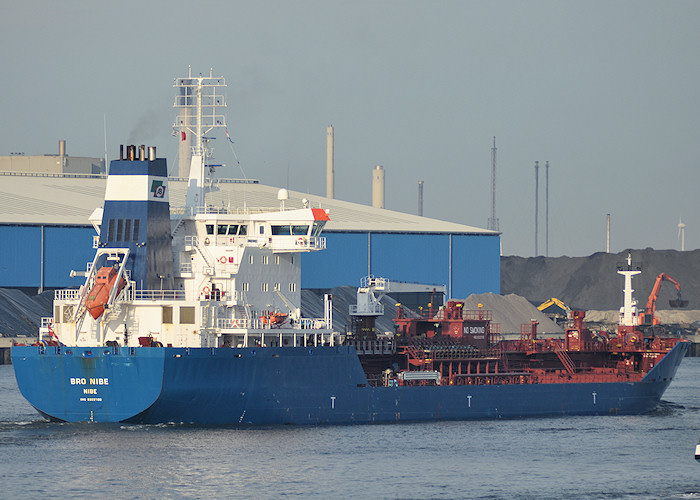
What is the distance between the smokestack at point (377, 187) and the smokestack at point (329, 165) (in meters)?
5.61

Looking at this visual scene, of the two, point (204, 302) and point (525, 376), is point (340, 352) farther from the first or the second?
point (525, 376)

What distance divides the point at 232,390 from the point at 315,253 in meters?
51.7

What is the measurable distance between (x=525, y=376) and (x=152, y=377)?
17.4 metres

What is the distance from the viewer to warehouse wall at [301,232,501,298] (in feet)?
320

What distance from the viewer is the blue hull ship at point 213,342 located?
43.4 metres

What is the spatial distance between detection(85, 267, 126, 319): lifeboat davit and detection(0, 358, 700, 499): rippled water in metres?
3.84

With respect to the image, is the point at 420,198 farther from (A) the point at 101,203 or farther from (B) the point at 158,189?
(B) the point at 158,189

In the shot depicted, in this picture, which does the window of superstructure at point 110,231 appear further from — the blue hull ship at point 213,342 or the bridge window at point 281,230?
the bridge window at point 281,230

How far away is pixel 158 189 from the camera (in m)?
46.0

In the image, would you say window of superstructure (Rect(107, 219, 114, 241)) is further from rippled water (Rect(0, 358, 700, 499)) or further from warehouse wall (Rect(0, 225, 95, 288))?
warehouse wall (Rect(0, 225, 95, 288))

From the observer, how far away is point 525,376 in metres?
53.8

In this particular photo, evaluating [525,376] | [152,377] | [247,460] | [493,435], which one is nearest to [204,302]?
[152,377]

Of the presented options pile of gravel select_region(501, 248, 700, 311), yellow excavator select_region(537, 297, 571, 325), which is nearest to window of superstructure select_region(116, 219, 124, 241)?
yellow excavator select_region(537, 297, 571, 325)

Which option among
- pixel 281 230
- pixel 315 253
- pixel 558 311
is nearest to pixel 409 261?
pixel 315 253
